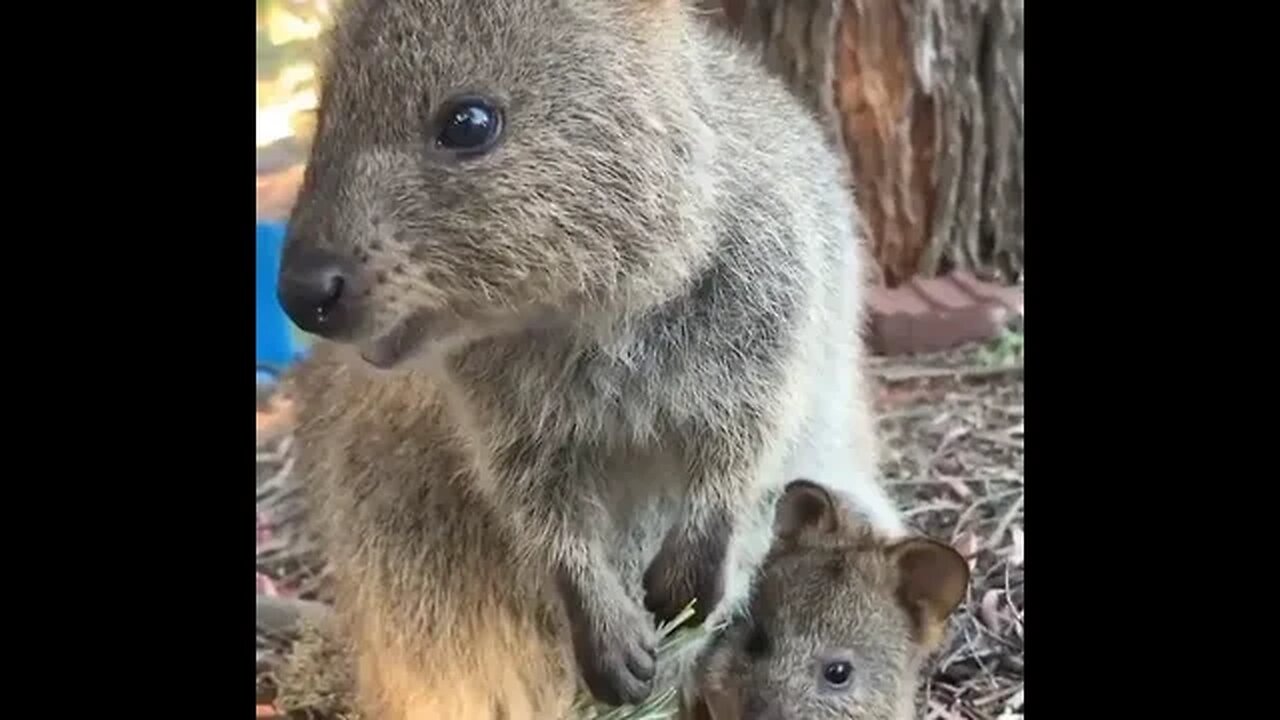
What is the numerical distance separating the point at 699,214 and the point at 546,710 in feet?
2.03

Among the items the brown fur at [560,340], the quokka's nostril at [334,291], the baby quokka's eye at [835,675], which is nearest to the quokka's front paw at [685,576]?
the brown fur at [560,340]

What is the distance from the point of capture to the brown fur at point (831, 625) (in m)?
1.85

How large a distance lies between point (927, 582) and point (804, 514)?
157mm

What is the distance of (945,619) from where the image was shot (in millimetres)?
1888

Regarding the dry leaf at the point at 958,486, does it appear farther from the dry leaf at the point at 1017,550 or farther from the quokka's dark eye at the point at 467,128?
the quokka's dark eye at the point at 467,128

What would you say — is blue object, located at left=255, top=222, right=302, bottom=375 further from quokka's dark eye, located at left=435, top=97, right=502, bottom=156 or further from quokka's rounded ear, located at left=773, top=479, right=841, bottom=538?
quokka's rounded ear, located at left=773, top=479, right=841, bottom=538

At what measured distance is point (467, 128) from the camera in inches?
64.4

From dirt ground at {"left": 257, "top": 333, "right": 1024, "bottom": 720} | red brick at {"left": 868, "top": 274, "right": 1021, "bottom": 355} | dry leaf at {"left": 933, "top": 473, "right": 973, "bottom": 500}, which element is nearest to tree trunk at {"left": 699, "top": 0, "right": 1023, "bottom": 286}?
red brick at {"left": 868, "top": 274, "right": 1021, "bottom": 355}

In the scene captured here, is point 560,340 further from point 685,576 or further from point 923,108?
point 923,108

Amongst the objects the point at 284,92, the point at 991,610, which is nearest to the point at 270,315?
the point at 284,92

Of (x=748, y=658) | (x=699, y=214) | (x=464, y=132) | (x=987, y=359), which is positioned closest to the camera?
(x=464, y=132)

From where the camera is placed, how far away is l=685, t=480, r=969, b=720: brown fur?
1850 millimetres
